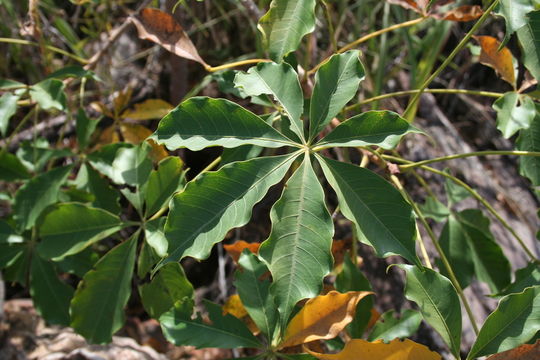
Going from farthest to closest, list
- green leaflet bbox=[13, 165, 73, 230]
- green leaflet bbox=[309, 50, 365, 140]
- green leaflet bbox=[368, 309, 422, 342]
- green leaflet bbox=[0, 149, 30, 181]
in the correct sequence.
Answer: green leaflet bbox=[0, 149, 30, 181], green leaflet bbox=[13, 165, 73, 230], green leaflet bbox=[368, 309, 422, 342], green leaflet bbox=[309, 50, 365, 140]

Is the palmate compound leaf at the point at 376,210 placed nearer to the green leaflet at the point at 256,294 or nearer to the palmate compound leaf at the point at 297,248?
the palmate compound leaf at the point at 297,248

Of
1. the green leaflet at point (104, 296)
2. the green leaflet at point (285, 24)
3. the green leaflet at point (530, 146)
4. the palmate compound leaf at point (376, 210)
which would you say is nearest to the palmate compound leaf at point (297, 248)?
the palmate compound leaf at point (376, 210)

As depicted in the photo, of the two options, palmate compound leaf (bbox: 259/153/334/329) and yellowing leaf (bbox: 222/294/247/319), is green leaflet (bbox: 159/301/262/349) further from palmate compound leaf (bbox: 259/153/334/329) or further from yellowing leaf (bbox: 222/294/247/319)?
palmate compound leaf (bbox: 259/153/334/329)

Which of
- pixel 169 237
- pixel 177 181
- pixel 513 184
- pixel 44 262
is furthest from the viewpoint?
pixel 513 184

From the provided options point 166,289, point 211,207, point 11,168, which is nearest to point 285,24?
point 211,207

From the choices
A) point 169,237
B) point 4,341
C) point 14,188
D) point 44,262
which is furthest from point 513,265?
point 14,188

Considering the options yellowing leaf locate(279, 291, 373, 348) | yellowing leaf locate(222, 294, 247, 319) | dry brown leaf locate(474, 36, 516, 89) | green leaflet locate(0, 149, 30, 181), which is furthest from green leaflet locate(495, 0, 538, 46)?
green leaflet locate(0, 149, 30, 181)

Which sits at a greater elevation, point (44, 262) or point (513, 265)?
point (44, 262)

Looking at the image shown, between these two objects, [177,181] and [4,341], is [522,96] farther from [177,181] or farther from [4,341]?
[4,341]
